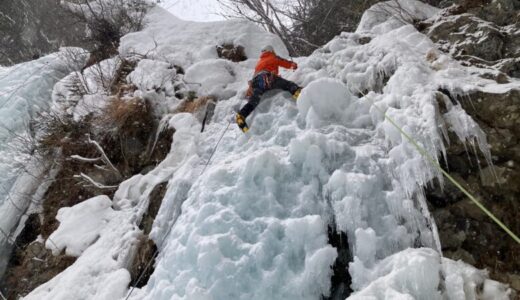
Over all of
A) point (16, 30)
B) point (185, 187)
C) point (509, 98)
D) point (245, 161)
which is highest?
point (16, 30)

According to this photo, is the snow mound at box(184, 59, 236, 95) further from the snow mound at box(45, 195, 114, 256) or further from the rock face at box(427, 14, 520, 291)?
the rock face at box(427, 14, 520, 291)

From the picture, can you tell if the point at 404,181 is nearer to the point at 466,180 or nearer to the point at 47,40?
the point at 466,180

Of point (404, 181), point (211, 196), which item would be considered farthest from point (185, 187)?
point (404, 181)

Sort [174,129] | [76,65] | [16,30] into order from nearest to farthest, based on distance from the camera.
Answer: [174,129], [76,65], [16,30]

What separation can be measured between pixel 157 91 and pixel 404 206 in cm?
437

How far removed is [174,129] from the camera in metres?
5.55

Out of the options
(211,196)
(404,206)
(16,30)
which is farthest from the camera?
(16,30)

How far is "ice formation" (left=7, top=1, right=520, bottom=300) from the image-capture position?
3009mm

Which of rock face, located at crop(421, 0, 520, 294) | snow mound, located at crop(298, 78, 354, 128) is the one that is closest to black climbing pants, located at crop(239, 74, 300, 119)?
snow mound, located at crop(298, 78, 354, 128)

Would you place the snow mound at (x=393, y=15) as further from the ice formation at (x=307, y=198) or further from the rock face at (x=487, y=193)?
the rock face at (x=487, y=193)

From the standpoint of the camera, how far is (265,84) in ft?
16.1

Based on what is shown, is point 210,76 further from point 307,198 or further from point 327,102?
point 307,198

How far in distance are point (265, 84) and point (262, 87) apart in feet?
0.17

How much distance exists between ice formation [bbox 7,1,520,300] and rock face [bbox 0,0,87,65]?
1105 cm
